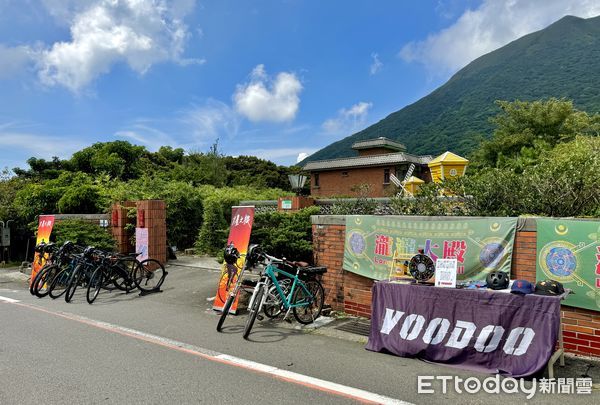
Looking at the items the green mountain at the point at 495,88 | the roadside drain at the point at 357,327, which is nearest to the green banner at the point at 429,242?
the roadside drain at the point at 357,327

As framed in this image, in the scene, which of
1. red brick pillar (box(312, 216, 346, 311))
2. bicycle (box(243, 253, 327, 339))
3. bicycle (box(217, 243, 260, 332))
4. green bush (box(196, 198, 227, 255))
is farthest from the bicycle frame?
green bush (box(196, 198, 227, 255))

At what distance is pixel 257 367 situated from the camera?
4.90 metres

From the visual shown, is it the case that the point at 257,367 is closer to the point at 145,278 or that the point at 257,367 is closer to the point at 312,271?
the point at 312,271

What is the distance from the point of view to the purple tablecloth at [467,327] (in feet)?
14.8

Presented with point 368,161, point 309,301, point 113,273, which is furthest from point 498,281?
point 368,161

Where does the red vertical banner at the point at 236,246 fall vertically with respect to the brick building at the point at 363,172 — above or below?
below

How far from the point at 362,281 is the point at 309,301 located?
0.95 metres

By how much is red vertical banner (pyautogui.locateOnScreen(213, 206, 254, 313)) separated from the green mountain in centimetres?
7413

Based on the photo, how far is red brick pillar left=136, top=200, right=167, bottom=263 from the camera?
12469mm

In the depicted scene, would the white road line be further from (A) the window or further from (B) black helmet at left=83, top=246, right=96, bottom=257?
(A) the window

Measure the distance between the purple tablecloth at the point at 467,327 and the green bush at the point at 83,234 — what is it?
31.4ft

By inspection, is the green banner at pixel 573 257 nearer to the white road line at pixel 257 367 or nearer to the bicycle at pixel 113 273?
the white road line at pixel 257 367

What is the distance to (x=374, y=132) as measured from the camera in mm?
137875

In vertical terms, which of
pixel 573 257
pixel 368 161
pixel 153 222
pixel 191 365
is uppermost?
pixel 368 161
